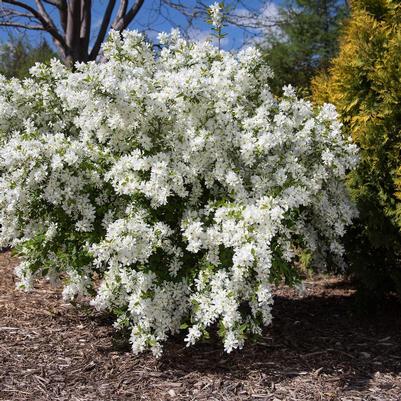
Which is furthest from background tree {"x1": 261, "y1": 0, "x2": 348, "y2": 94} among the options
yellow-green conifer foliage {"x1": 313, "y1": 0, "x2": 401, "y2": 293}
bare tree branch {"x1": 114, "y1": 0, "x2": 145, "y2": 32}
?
yellow-green conifer foliage {"x1": 313, "y1": 0, "x2": 401, "y2": 293}

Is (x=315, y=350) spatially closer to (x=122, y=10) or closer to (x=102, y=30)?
(x=102, y=30)

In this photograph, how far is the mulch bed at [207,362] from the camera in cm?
374

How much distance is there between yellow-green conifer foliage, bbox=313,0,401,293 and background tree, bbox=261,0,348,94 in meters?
7.63

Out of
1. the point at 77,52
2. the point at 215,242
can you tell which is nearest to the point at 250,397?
the point at 215,242

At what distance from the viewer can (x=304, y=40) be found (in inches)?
555

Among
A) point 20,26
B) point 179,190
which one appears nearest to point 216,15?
point 179,190

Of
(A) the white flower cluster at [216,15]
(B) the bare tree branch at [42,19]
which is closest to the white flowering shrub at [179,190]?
(A) the white flower cluster at [216,15]

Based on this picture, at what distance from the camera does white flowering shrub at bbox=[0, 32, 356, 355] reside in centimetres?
355

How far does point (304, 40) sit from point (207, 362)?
11.4 metres

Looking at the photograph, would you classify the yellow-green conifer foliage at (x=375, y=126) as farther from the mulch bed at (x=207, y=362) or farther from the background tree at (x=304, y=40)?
the background tree at (x=304, y=40)

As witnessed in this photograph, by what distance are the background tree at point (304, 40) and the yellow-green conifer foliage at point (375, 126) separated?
763 cm

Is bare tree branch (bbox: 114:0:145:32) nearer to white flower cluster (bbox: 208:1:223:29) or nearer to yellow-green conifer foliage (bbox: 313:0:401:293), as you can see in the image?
yellow-green conifer foliage (bbox: 313:0:401:293)

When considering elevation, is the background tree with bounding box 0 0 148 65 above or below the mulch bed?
above

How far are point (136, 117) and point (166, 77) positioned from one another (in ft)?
1.43
